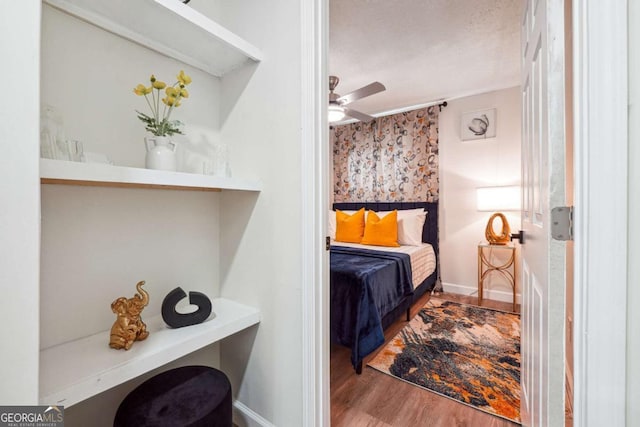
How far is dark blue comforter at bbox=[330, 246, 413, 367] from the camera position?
77.0 inches

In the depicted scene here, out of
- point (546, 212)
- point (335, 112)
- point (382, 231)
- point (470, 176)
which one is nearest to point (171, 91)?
point (546, 212)

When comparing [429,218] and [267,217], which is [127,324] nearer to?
[267,217]

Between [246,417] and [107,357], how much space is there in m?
0.78

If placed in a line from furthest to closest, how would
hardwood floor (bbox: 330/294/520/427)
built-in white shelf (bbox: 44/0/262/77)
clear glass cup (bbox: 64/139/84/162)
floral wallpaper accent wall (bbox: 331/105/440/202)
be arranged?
floral wallpaper accent wall (bbox: 331/105/440/202), hardwood floor (bbox: 330/294/520/427), built-in white shelf (bbox: 44/0/262/77), clear glass cup (bbox: 64/139/84/162)

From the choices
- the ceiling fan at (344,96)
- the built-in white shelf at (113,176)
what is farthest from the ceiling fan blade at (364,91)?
the built-in white shelf at (113,176)

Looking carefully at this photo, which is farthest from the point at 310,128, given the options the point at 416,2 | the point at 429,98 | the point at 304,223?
the point at 429,98

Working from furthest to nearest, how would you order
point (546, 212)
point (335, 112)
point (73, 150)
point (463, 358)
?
point (335, 112), point (463, 358), point (73, 150), point (546, 212)

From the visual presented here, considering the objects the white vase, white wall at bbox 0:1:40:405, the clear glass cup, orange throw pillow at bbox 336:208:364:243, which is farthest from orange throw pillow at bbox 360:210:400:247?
white wall at bbox 0:1:40:405

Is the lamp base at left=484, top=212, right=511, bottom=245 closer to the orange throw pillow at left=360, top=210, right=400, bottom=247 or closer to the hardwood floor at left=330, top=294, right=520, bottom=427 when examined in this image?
the orange throw pillow at left=360, top=210, right=400, bottom=247

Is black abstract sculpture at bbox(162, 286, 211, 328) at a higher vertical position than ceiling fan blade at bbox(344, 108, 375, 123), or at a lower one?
lower
